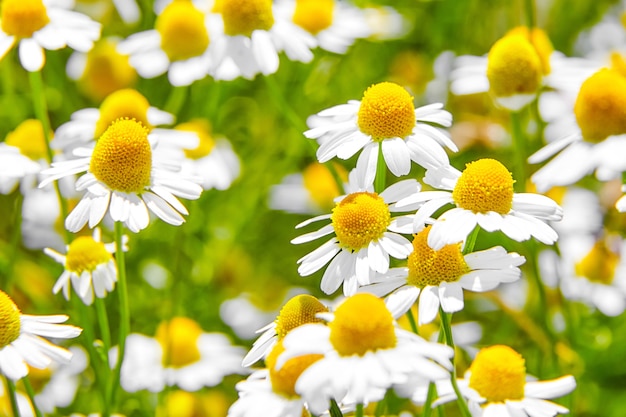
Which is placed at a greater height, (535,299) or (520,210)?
(520,210)

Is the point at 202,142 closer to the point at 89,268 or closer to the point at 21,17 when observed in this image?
the point at 21,17

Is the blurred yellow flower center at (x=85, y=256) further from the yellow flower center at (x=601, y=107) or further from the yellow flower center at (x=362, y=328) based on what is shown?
the yellow flower center at (x=601, y=107)

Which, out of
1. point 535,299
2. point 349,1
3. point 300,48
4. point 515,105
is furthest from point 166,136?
point 349,1

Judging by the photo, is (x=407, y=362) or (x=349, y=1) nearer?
(x=407, y=362)

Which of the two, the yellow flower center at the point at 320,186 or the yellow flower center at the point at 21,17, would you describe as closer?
the yellow flower center at the point at 21,17

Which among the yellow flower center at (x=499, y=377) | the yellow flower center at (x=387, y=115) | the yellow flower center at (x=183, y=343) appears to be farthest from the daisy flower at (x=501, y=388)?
the yellow flower center at (x=183, y=343)

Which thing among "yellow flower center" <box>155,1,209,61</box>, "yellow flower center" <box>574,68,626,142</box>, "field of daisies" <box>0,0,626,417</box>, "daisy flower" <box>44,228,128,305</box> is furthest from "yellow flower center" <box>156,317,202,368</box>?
"yellow flower center" <box>574,68,626,142</box>

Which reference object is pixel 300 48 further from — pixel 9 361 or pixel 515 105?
pixel 9 361
